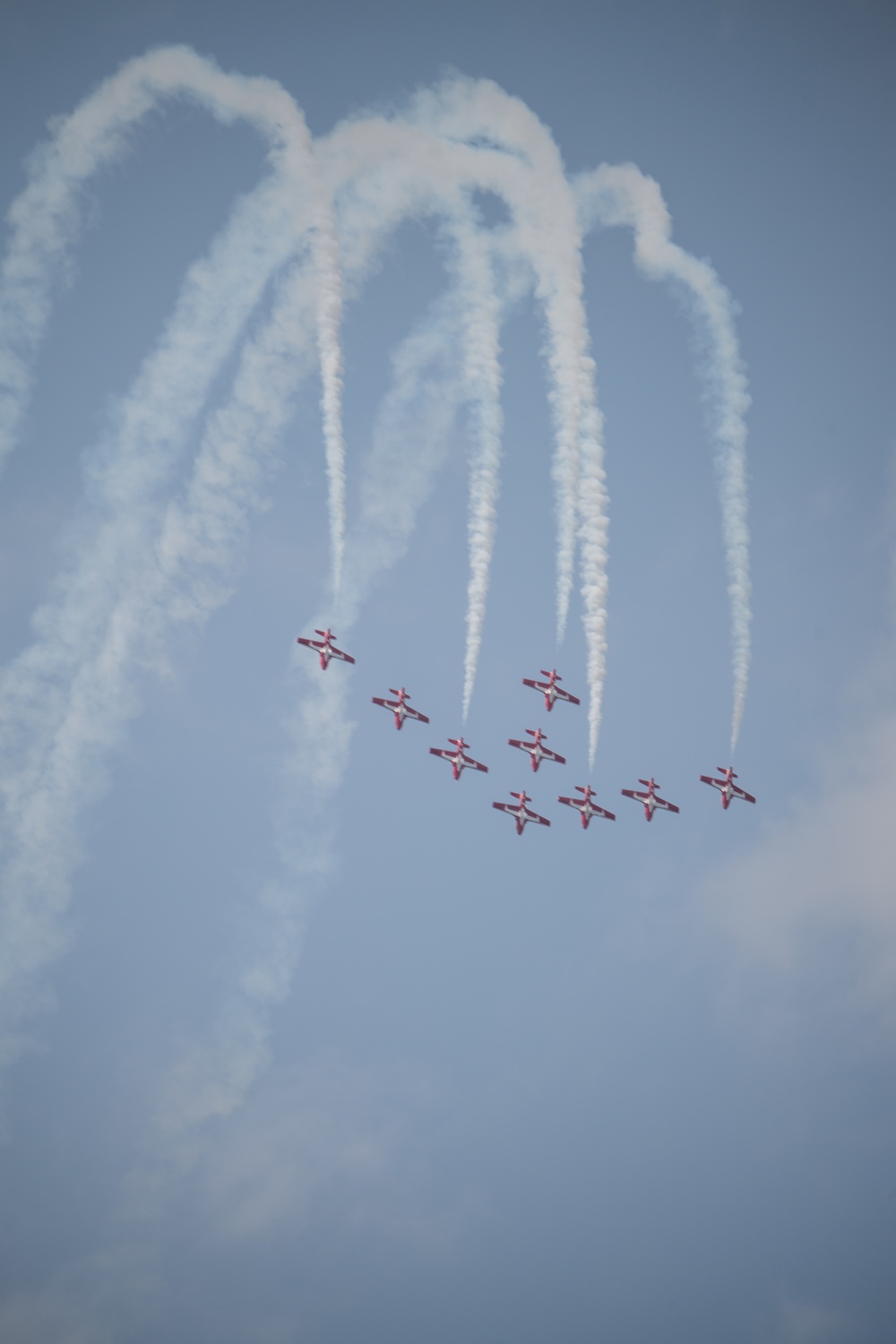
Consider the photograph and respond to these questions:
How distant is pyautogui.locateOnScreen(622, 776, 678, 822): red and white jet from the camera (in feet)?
178

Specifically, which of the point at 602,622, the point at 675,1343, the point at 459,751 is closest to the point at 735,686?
the point at 602,622

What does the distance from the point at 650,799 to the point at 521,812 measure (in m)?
6.31

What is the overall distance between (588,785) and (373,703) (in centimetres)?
1108

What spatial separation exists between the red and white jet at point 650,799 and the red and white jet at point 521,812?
428cm

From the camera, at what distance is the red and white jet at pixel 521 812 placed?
5338 centimetres

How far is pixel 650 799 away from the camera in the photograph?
54.6m

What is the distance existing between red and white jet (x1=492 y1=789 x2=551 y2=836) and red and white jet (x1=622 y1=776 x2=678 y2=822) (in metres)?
4.28

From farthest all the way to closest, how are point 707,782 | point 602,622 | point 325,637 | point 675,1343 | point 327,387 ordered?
1. point 675,1343
2. point 707,782
3. point 325,637
4. point 602,622
5. point 327,387

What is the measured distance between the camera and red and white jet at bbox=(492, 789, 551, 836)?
175 ft

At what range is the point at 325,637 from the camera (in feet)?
168

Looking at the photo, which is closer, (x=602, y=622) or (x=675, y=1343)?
(x=602, y=622)

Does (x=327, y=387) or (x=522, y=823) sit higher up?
(x=327, y=387)

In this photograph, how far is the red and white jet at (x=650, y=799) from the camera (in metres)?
54.4

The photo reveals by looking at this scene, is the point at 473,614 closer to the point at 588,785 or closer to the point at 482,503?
the point at 482,503
